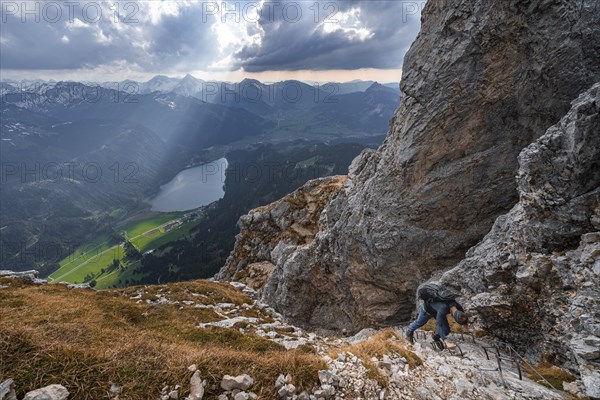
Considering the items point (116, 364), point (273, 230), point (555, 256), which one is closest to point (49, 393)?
point (116, 364)

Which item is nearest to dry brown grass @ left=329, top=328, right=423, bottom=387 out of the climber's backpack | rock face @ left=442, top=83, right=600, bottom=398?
the climber's backpack

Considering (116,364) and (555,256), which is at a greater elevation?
(555,256)

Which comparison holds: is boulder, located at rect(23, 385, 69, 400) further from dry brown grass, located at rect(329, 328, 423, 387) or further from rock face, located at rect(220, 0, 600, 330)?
rock face, located at rect(220, 0, 600, 330)

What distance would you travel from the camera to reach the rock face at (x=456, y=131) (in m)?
20.1

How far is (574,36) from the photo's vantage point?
19188 millimetres

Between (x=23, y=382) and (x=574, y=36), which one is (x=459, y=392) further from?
(x=574, y=36)

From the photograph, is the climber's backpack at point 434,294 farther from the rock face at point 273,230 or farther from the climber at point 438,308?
the rock face at point 273,230

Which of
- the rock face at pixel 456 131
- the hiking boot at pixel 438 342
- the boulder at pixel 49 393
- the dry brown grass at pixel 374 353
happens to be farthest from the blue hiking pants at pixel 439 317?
the boulder at pixel 49 393

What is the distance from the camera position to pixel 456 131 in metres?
24.4

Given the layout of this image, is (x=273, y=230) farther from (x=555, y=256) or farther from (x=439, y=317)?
(x=555, y=256)

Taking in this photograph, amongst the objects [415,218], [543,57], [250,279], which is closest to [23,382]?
[415,218]

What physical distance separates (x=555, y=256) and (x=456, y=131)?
13.7m

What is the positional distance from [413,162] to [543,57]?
1137cm

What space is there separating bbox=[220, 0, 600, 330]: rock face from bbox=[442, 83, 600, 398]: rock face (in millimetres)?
7241
